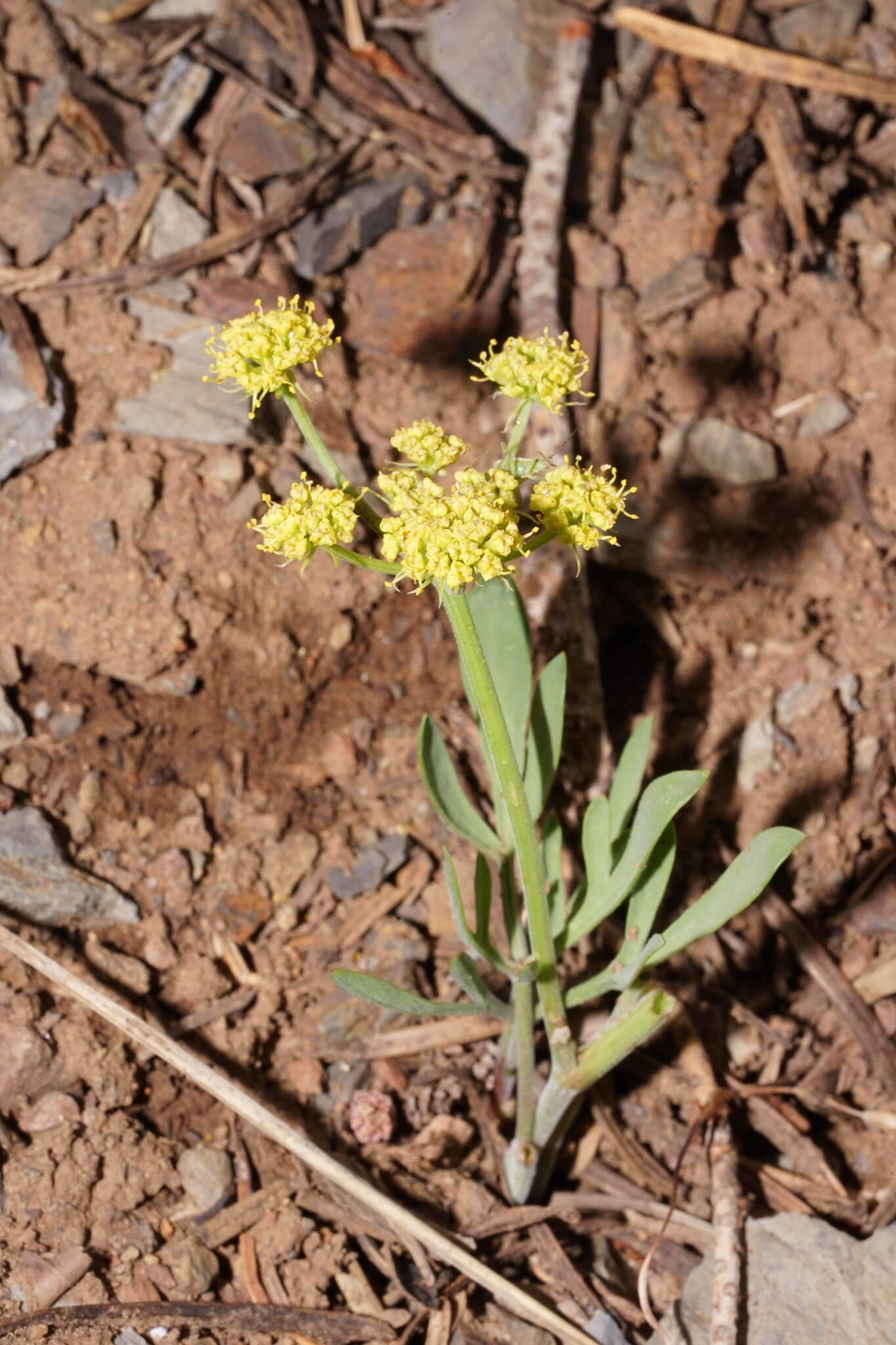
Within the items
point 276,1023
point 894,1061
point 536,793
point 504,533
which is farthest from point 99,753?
point 894,1061

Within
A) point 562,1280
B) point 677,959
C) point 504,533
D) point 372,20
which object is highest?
point 372,20

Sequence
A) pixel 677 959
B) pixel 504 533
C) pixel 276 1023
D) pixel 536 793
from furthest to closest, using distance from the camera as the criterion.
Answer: pixel 677 959 < pixel 276 1023 < pixel 536 793 < pixel 504 533

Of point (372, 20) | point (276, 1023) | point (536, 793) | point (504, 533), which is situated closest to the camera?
point (504, 533)

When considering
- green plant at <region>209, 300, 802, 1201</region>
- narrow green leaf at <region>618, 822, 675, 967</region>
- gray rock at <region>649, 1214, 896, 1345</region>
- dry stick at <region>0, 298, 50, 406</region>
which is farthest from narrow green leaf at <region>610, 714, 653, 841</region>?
dry stick at <region>0, 298, 50, 406</region>

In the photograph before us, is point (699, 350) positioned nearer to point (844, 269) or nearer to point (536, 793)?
point (844, 269)

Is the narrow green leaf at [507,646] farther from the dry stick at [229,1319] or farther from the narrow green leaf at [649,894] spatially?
the dry stick at [229,1319]

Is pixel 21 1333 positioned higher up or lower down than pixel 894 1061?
lower down
